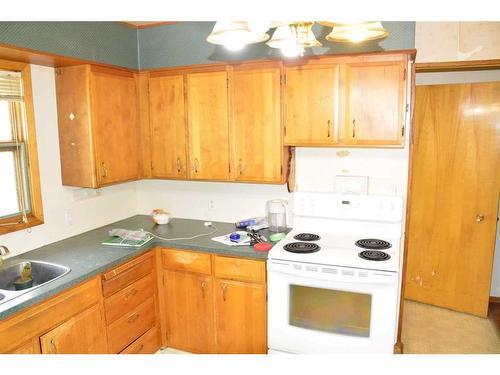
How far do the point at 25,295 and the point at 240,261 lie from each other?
1262mm

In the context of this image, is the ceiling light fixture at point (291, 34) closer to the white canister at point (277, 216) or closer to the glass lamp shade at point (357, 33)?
the glass lamp shade at point (357, 33)

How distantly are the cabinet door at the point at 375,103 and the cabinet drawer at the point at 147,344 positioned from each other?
2.00 m

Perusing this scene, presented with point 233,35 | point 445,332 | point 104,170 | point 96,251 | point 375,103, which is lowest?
point 445,332

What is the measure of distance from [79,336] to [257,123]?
1767 mm

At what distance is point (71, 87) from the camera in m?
2.67

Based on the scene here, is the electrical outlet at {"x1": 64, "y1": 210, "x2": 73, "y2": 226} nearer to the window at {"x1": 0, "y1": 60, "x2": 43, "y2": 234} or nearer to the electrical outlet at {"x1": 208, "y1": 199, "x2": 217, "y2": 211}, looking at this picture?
the window at {"x1": 0, "y1": 60, "x2": 43, "y2": 234}

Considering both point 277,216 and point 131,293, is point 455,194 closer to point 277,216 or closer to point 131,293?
point 277,216

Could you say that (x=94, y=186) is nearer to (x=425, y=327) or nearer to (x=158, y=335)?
(x=158, y=335)

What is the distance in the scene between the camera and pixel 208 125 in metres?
2.92

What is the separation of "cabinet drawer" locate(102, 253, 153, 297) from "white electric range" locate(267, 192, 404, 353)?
907mm

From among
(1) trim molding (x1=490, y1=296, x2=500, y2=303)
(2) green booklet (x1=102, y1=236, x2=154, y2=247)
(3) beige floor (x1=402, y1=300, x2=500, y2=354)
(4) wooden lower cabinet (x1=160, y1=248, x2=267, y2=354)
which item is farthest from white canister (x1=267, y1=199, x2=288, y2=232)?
(1) trim molding (x1=490, y1=296, x2=500, y2=303)

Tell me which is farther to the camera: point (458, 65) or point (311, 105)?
point (458, 65)

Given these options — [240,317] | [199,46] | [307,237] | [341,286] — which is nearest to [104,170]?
[199,46]
